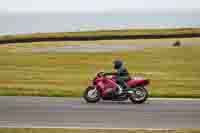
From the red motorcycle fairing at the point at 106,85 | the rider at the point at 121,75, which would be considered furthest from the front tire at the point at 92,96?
the rider at the point at 121,75

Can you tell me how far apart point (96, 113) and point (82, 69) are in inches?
709

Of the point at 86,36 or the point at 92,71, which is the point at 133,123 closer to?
the point at 92,71

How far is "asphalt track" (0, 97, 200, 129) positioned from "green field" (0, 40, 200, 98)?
108 inches

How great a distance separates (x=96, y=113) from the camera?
1855 centimetres

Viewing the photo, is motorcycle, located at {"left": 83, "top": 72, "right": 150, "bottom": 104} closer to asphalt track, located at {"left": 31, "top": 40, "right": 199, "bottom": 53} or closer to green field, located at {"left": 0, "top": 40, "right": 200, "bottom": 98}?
green field, located at {"left": 0, "top": 40, "right": 200, "bottom": 98}

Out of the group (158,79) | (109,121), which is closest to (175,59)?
(158,79)

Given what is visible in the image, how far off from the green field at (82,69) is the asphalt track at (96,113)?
273 centimetres

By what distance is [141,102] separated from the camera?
20.7 metres

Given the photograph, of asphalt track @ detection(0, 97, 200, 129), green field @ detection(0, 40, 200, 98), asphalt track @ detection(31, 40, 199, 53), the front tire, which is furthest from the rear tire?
asphalt track @ detection(31, 40, 199, 53)

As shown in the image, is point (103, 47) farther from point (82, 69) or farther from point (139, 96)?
point (139, 96)

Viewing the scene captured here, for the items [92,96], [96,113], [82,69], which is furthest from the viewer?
[82,69]

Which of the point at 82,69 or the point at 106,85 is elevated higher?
the point at 82,69

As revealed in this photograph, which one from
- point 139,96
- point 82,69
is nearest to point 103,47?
point 82,69

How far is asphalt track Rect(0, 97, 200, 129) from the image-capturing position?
16.8 metres
